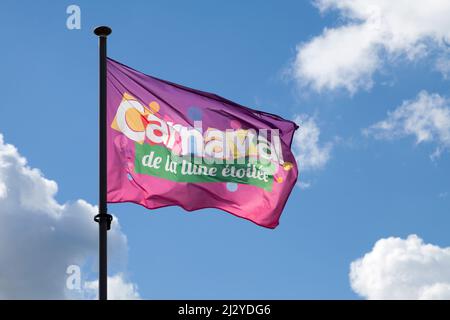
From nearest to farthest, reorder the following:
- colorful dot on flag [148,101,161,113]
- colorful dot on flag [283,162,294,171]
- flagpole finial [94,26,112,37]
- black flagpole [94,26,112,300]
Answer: black flagpole [94,26,112,300] → flagpole finial [94,26,112,37] → colorful dot on flag [148,101,161,113] → colorful dot on flag [283,162,294,171]

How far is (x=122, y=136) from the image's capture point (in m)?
19.6

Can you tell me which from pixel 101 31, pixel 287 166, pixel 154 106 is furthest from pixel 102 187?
pixel 287 166

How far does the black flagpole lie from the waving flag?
152 centimetres

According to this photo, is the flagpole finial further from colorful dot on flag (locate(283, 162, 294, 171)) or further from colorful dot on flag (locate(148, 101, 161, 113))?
colorful dot on flag (locate(283, 162, 294, 171))

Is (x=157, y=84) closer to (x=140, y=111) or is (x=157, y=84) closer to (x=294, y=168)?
(x=140, y=111)

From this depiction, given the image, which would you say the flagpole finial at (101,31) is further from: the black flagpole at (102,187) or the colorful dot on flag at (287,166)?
the colorful dot on flag at (287,166)

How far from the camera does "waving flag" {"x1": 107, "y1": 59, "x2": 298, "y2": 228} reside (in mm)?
19516

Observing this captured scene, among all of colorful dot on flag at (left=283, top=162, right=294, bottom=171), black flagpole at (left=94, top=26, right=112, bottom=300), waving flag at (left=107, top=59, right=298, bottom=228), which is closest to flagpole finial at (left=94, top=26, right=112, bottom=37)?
black flagpole at (left=94, top=26, right=112, bottom=300)

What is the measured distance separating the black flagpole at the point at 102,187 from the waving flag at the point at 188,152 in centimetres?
152

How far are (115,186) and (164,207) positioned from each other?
4.42ft

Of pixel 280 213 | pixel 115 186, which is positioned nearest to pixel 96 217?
pixel 115 186

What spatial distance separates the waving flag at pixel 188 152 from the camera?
64.0ft

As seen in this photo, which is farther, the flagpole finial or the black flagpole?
the flagpole finial
